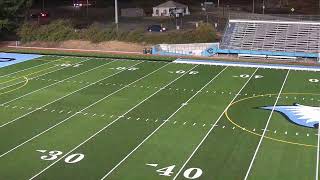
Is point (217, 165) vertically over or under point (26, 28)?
under

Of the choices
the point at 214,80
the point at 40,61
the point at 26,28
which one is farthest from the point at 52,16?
the point at 214,80

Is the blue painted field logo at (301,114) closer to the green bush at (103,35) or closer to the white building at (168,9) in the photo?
the green bush at (103,35)

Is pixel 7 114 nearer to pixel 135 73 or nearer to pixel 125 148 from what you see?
pixel 125 148

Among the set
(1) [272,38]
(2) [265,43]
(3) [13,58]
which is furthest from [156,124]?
(1) [272,38]

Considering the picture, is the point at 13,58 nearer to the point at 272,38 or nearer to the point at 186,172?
the point at 272,38

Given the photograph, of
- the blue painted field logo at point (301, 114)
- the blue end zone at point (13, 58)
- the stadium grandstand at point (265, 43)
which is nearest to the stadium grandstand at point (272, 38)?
the stadium grandstand at point (265, 43)

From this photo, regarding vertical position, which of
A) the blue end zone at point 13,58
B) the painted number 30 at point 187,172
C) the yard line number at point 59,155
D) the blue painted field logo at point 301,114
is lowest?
the painted number 30 at point 187,172

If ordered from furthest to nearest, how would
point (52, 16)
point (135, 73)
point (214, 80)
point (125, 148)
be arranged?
point (52, 16) < point (135, 73) < point (214, 80) < point (125, 148)
